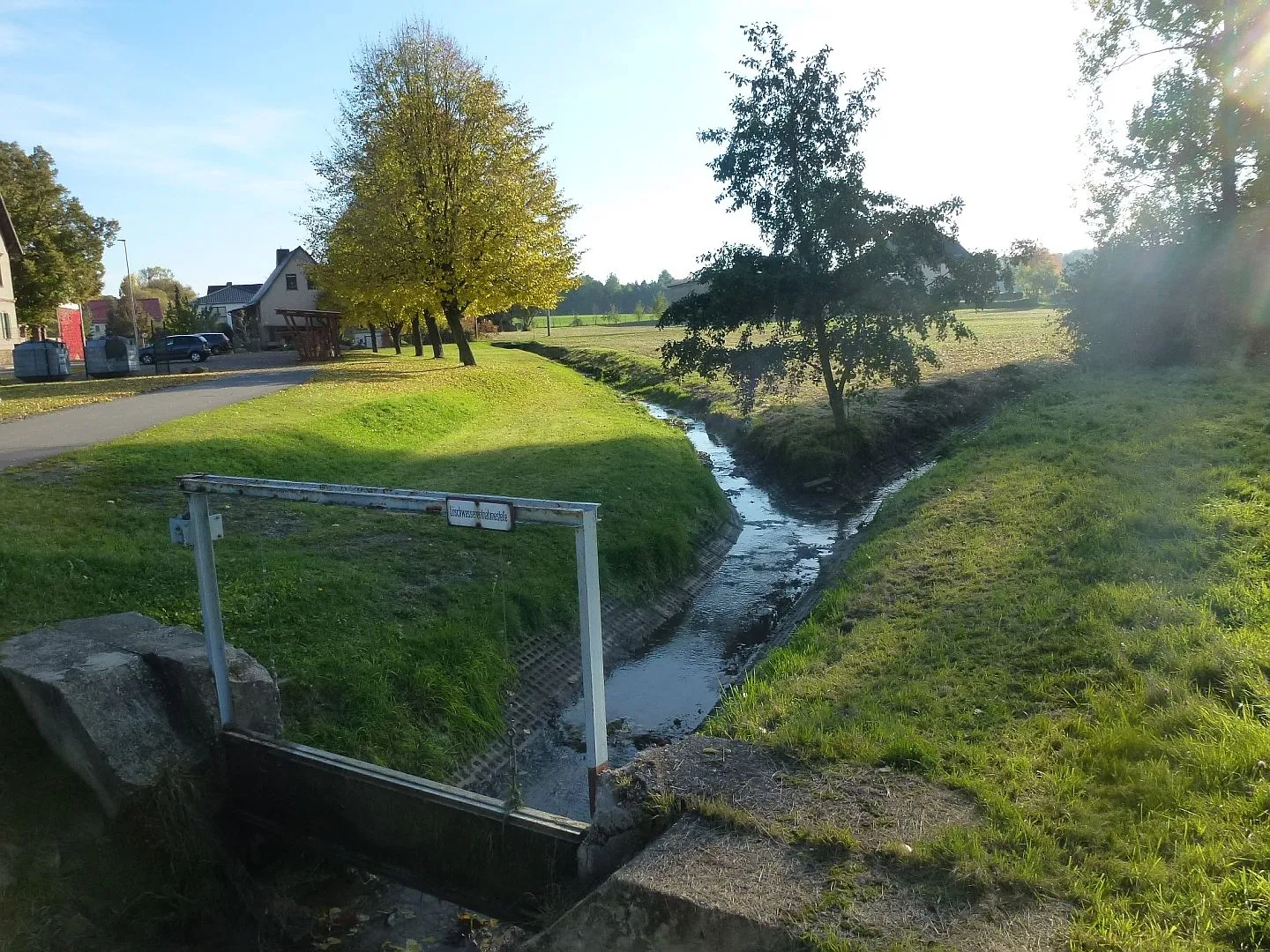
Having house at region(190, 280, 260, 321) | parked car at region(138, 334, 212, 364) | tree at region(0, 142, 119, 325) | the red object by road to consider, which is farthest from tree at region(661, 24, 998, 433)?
house at region(190, 280, 260, 321)

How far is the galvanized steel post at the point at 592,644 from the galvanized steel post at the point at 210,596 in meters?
3.34

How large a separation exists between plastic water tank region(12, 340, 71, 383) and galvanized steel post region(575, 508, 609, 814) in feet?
115

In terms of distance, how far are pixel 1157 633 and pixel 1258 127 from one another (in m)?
25.6

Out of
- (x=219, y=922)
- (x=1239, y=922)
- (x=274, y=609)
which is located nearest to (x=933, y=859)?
(x=1239, y=922)

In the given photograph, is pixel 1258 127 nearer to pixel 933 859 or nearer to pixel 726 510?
pixel 726 510

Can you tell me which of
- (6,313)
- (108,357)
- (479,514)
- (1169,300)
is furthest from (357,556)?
(6,313)

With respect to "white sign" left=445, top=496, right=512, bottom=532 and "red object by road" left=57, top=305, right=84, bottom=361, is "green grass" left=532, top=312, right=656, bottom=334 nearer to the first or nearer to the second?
"red object by road" left=57, top=305, right=84, bottom=361

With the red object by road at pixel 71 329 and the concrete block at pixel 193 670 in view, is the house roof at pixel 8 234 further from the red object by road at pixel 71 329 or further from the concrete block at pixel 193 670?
the concrete block at pixel 193 670

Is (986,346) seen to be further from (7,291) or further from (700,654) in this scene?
(7,291)

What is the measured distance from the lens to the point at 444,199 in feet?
105

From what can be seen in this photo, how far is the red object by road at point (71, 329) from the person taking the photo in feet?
204

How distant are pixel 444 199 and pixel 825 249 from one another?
1563 cm

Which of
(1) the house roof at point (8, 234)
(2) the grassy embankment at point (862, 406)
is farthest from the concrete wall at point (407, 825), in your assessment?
(1) the house roof at point (8, 234)

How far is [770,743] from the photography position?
19.4 ft
